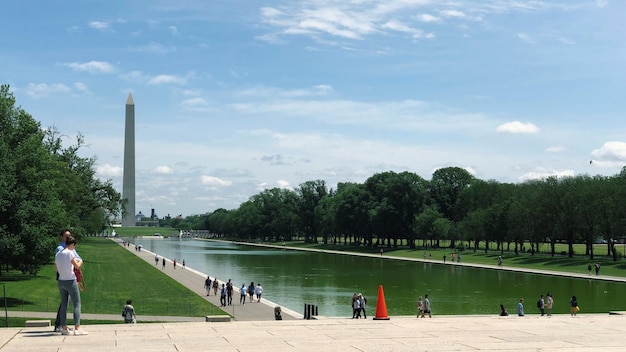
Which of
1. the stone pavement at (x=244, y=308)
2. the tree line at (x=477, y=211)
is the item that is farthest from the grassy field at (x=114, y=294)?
the tree line at (x=477, y=211)

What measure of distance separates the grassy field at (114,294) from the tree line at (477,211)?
57.6m

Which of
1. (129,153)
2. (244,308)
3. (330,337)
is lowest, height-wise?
(244,308)

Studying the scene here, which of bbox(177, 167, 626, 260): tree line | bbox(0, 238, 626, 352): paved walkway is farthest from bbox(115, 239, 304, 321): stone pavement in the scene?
bbox(177, 167, 626, 260): tree line

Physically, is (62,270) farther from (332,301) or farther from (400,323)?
(332,301)

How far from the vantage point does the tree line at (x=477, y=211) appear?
9031cm

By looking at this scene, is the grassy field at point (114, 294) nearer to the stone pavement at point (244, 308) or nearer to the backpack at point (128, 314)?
the stone pavement at point (244, 308)

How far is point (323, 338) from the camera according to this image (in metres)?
16.1

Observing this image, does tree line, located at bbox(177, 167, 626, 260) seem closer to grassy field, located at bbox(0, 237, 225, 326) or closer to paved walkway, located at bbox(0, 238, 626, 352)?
grassy field, located at bbox(0, 237, 225, 326)

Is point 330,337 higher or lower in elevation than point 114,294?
higher

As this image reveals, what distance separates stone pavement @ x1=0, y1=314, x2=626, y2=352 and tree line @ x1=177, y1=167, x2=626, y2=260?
74.3 meters

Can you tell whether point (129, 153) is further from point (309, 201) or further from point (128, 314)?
point (128, 314)

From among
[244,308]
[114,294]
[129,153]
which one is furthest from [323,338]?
[129,153]

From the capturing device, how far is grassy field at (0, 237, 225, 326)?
36875 millimetres

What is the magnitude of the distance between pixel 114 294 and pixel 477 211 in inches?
3384
